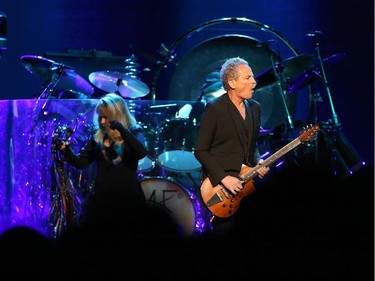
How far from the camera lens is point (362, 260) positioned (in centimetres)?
173

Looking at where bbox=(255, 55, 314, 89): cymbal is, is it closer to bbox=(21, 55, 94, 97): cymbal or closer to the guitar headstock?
bbox=(21, 55, 94, 97): cymbal

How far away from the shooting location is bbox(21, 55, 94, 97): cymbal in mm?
5875

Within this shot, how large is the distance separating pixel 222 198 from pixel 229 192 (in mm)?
65

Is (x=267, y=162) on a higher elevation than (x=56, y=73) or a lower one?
lower

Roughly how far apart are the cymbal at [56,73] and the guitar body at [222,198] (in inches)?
88.6

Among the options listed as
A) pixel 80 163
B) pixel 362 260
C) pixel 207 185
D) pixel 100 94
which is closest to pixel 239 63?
pixel 207 185

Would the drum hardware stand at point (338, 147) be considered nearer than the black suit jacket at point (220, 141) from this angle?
No

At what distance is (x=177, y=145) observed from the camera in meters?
6.25

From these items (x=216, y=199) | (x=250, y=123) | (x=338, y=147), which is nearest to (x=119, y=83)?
(x=338, y=147)

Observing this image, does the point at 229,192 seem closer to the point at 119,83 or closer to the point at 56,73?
the point at 56,73

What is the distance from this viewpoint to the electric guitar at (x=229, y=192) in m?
4.43

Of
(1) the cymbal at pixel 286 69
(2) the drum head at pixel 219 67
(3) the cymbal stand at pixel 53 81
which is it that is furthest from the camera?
(2) the drum head at pixel 219 67

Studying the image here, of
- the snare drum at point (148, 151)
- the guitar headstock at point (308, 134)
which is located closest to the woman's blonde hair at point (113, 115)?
the snare drum at point (148, 151)

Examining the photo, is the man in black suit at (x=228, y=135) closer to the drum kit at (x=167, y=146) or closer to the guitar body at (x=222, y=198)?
the guitar body at (x=222, y=198)
